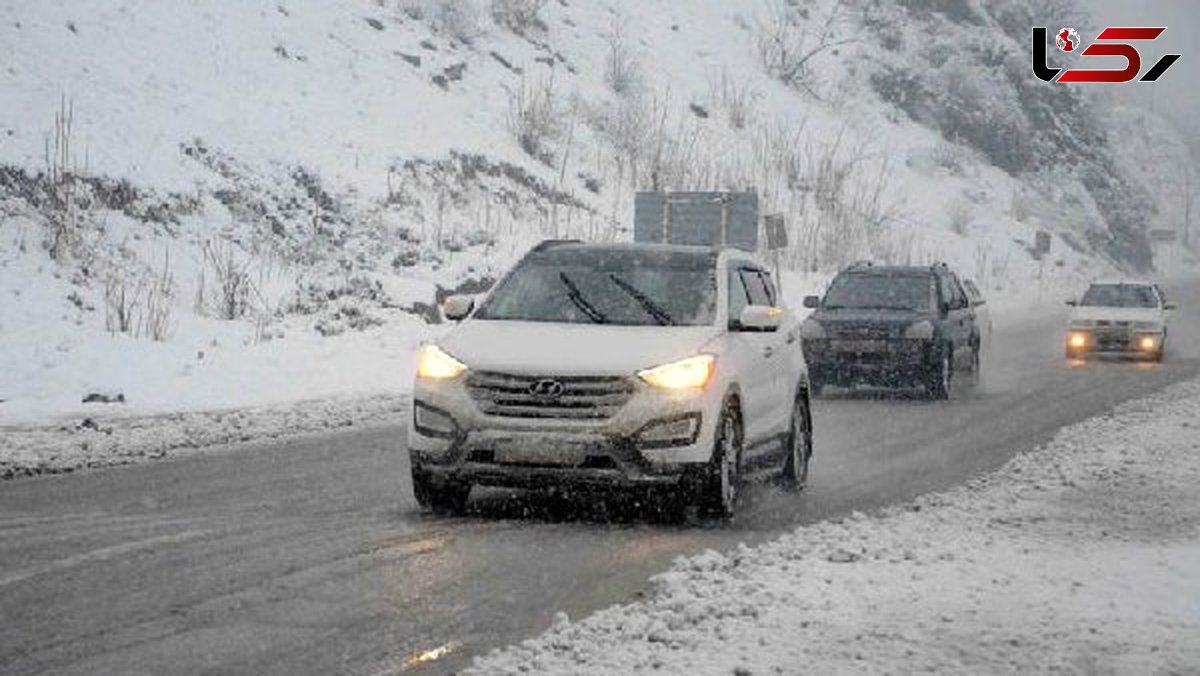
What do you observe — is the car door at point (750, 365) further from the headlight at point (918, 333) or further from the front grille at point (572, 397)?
the headlight at point (918, 333)

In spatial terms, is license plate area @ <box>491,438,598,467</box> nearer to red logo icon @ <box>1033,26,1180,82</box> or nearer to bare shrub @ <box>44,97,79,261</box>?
bare shrub @ <box>44,97,79,261</box>

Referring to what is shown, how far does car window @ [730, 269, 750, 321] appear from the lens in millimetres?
11314

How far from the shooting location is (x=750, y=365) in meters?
11.2

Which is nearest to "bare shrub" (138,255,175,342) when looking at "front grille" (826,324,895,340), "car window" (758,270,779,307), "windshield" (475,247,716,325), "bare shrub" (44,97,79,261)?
"bare shrub" (44,97,79,261)

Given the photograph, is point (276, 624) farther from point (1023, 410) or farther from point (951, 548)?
point (1023, 410)

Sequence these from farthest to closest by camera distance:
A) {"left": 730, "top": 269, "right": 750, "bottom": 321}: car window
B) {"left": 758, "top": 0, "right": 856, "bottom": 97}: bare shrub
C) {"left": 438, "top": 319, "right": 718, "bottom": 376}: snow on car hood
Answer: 1. {"left": 758, "top": 0, "right": 856, "bottom": 97}: bare shrub
2. {"left": 730, "top": 269, "right": 750, "bottom": 321}: car window
3. {"left": 438, "top": 319, "right": 718, "bottom": 376}: snow on car hood

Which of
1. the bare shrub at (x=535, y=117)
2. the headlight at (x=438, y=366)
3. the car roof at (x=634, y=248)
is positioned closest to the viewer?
the headlight at (x=438, y=366)

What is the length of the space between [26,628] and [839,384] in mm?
16160

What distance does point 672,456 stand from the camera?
991 cm

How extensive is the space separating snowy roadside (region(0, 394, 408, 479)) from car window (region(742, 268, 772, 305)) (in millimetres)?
5044

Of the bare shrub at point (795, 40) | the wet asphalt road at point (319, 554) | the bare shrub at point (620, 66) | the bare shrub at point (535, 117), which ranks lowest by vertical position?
the wet asphalt road at point (319, 554)

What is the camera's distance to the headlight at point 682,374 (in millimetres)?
9938

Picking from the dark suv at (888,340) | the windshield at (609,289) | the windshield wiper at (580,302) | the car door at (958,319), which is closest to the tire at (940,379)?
the dark suv at (888,340)

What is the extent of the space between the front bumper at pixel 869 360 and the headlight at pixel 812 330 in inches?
2.7
